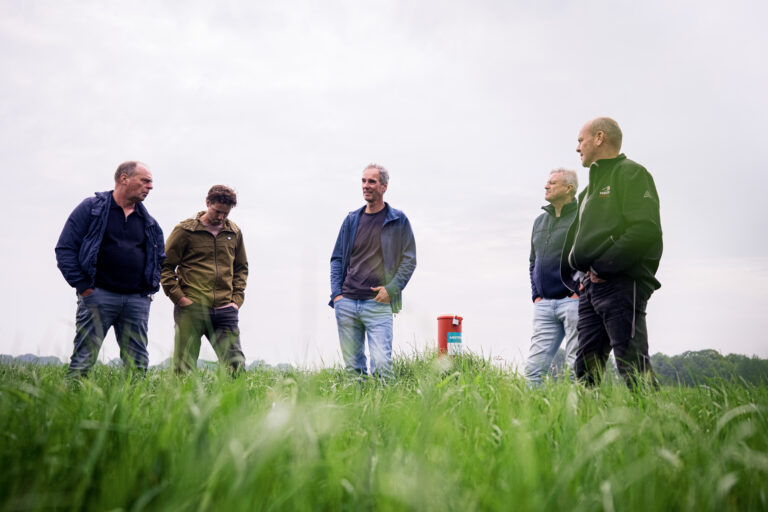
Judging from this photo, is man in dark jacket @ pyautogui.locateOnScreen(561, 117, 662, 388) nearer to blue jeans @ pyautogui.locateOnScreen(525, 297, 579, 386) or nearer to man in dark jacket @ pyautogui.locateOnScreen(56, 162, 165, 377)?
blue jeans @ pyautogui.locateOnScreen(525, 297, 579, 386)

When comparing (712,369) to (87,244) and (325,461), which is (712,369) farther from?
(87,244)

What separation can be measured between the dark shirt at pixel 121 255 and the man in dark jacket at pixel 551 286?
160 inches

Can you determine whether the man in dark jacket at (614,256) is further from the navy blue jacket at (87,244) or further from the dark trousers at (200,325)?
the navy blue jacket at (87,244)

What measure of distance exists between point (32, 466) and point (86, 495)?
0.20 m

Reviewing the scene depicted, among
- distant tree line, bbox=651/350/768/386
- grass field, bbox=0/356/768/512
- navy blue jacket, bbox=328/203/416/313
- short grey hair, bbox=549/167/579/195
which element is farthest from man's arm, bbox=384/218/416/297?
grass field, bbox=0/356/768/512

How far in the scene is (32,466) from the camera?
5.57 feet

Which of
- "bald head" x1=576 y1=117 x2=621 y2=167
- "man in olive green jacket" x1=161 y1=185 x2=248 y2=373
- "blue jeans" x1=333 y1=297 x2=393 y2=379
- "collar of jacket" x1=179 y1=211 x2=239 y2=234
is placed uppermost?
"bald head" x1=576 y1=117 x2=621 y2=167

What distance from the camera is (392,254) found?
6129mm

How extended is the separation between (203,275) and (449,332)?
4.68 m

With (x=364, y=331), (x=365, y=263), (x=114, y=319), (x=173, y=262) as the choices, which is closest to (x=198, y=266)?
(x=173, y=262)

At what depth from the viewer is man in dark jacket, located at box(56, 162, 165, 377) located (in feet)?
17.3

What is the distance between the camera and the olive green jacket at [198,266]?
6.10 meters

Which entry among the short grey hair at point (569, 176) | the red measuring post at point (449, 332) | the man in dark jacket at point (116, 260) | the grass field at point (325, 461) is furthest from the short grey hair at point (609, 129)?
the red measuring post at point (449, 332)

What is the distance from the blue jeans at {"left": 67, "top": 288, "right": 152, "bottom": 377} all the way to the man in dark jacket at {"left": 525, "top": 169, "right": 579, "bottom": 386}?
3.88 meters
